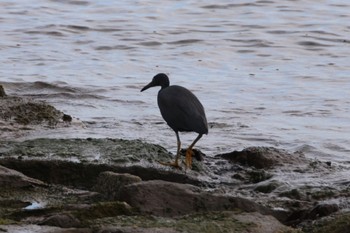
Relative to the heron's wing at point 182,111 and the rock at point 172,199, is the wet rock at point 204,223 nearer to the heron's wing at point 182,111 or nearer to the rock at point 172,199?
the rock at point 172,199

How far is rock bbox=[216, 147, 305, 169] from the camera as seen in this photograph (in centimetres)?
861

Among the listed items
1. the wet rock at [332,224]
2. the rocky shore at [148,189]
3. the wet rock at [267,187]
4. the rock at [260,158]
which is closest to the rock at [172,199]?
the rocky shore at [148,189]

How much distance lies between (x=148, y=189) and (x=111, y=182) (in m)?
0.57

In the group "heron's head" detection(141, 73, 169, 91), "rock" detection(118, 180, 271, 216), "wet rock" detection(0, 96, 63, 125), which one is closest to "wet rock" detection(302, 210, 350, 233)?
"rock" detection(118, 180, 271, 216)

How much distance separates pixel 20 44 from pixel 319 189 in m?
9.09

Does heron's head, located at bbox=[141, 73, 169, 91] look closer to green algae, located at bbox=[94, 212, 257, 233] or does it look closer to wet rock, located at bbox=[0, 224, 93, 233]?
green algae, located at bbox=[94, 212, 257, 233]

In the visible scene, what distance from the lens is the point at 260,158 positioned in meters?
8.64

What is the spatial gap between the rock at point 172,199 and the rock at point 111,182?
33 centimetres

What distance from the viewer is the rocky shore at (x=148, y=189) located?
5.85 metres

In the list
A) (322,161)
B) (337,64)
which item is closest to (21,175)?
(322,161)

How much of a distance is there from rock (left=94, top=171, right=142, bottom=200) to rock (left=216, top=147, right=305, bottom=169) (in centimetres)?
189

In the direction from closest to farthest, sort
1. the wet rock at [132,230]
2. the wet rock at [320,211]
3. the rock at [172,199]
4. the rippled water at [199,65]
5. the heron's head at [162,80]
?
the wet rock at [132,230], the rock at [172,199], the wet rock at [320,211], the heron's head at [162,80], the rippled water at [199,65]

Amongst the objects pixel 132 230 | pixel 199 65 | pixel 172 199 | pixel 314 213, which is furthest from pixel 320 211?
pixel 199 65

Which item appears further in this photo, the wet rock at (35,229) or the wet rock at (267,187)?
the wet rock at (267,187)
